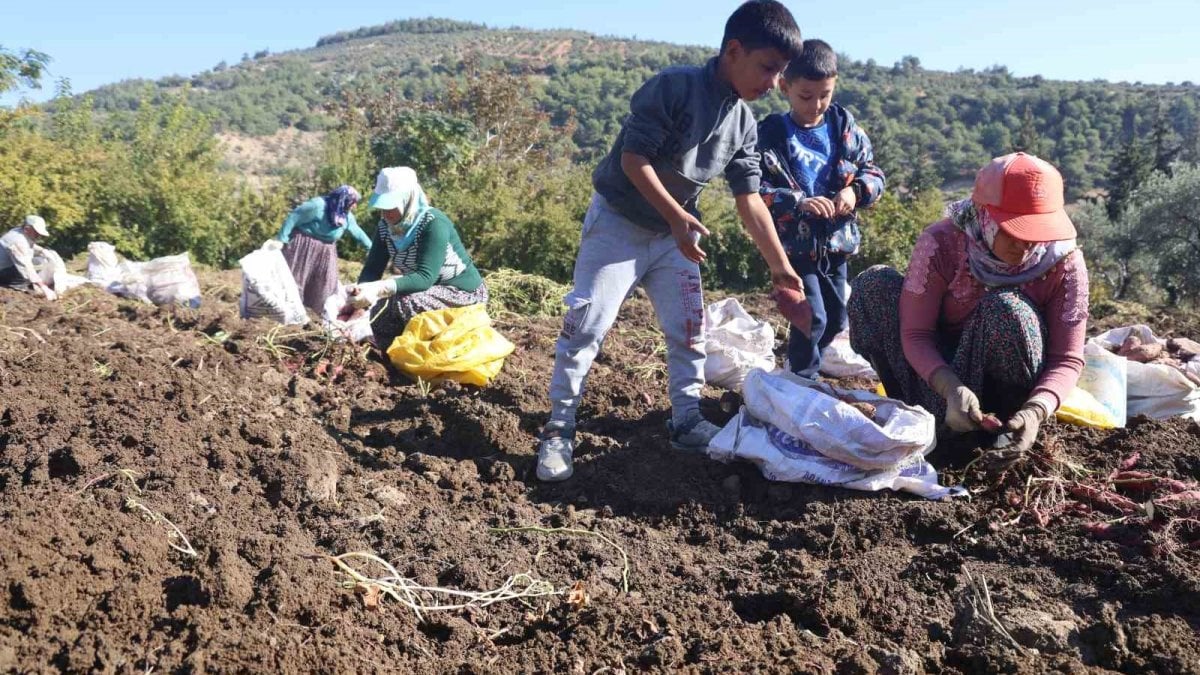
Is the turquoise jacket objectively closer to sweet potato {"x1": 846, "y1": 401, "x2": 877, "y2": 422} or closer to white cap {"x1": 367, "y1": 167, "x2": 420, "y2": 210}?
white cap {"x1": 367, "y1": 167, "x2": 420, "y2": 210}

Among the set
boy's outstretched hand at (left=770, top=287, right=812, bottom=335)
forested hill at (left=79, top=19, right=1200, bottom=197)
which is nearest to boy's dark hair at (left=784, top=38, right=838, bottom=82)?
boy's outstretched hand at (left=770, top=287, right=812, bottom=335)

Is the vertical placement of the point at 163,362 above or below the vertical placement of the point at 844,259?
below

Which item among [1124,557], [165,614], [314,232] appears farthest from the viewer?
[314,232]

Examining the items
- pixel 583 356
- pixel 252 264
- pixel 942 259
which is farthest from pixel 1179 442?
pixel 252 264

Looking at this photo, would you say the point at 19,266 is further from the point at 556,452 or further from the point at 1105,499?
the point at 1105,499

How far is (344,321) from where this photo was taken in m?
5.24

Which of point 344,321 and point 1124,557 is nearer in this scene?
point 1124,557

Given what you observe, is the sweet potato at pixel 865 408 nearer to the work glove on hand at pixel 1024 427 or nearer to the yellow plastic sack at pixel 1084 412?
the work glove on hand at pixel 1024 427

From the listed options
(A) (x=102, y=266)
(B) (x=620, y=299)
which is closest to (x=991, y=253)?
(B) (x=620, y=299)

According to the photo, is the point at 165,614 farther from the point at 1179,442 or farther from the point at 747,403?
the point at 1179,442

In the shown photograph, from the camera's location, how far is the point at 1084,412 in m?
3.51

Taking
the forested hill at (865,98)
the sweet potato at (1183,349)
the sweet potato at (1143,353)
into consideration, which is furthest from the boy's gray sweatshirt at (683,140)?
the forested hill at (865,98)

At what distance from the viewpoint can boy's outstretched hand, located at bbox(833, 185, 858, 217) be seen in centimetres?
394

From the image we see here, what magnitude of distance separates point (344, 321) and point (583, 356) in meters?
2.30
